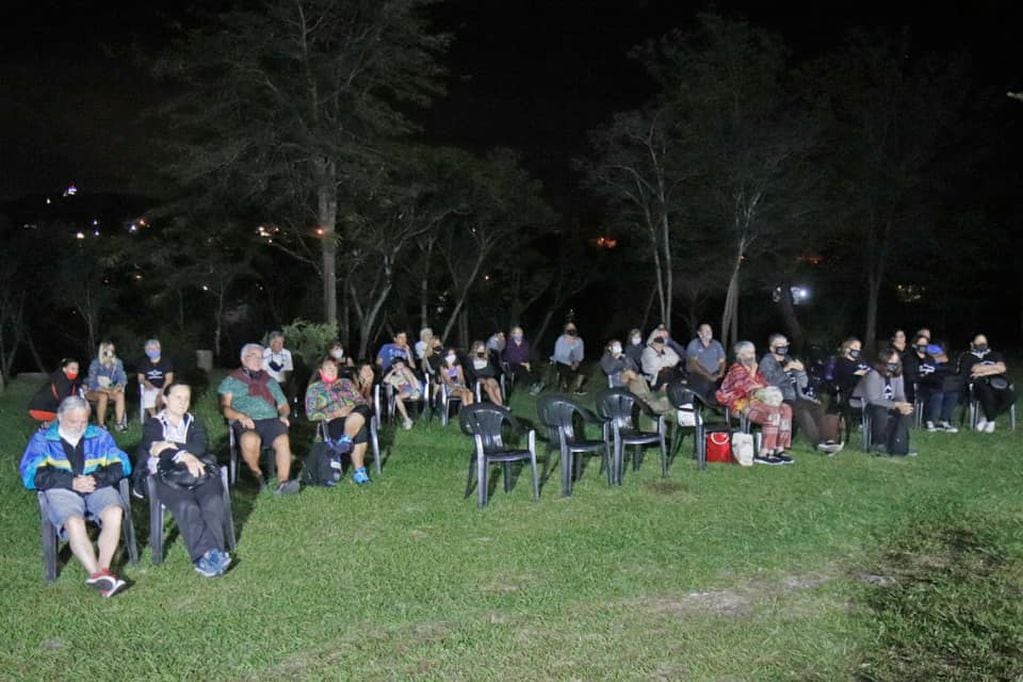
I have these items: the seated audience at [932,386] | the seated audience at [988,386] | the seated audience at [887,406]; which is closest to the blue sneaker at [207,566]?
the seated audience at [887,406]

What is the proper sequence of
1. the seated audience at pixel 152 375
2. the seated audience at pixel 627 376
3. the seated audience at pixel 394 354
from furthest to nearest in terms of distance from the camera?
the seated audience at pixel 394 354 < the seated audience at pixel 152 375 < the seated audience at pixel 627 376

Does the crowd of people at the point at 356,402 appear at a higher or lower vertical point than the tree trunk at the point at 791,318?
lower

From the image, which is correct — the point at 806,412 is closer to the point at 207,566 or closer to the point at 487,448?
the point at 487,448

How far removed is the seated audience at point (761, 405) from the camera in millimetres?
8055

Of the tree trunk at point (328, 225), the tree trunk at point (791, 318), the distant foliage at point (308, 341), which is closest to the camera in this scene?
the distant foliage at point (308, 341)

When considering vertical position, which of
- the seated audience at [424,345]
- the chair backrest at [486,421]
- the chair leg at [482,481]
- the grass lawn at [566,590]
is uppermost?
the seated audience at [424,345]

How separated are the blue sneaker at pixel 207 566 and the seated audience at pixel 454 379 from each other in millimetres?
5263

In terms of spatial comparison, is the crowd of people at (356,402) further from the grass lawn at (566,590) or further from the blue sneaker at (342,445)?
the grass lawn at (566,590)

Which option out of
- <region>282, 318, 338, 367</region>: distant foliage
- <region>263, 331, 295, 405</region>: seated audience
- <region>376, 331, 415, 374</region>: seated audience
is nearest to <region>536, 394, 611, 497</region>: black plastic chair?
<region>376, 331, 415, 374</region>: seated audience

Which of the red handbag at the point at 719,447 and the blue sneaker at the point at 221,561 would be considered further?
the red handbag at the point at 719,447

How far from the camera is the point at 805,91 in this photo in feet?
69.8

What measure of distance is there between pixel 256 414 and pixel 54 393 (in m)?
2.84

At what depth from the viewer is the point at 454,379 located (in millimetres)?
10531

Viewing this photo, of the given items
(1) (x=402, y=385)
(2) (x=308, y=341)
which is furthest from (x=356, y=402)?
(2) (x=308, y=341)
